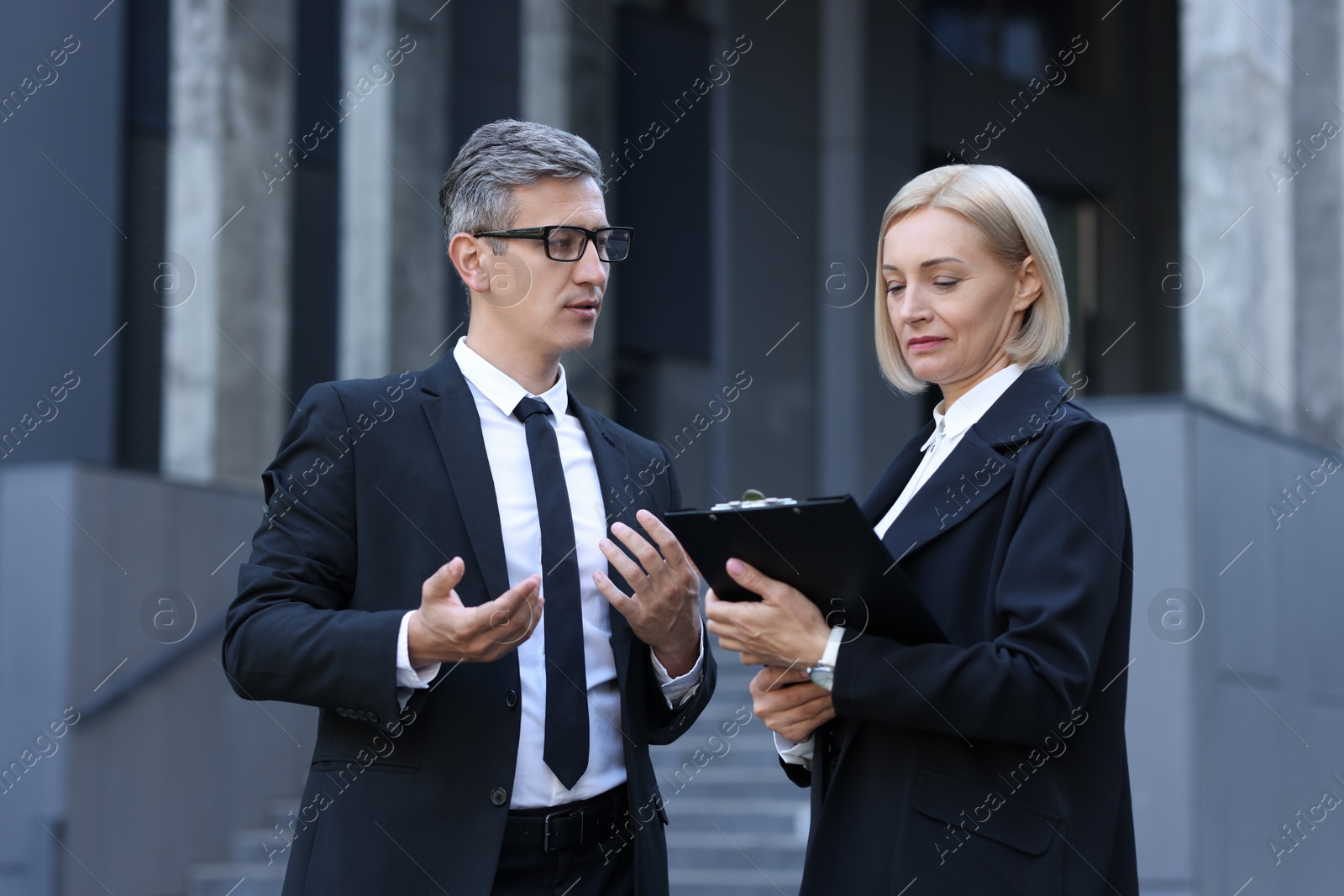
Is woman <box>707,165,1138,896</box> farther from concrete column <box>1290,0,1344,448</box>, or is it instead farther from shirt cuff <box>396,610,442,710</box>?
concrete column <box>1290,0,1344,448</box>

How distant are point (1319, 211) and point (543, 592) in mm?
7662

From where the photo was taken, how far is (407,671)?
238 cm

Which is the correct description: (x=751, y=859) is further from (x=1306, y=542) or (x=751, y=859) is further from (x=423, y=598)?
(x=423, y=598)

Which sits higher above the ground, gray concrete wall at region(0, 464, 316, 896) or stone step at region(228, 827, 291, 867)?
gray concrete wall at region(0, 464, 316, 896)

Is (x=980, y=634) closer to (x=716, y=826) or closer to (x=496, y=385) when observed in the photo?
(x=496, y=385)

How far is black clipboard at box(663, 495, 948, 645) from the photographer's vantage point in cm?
205

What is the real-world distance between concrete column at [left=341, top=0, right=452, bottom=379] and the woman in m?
8.48

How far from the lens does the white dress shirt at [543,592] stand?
254 centimetres

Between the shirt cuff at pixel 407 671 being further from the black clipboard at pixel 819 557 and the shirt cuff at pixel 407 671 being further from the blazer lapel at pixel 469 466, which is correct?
the black clipboard at pixel 819 557

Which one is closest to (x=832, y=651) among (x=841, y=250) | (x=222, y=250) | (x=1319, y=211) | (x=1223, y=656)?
(x=1223, y=656)

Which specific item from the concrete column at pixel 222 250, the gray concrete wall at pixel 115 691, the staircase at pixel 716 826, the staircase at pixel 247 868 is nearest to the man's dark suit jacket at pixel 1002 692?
the staircase at pixel 716 826

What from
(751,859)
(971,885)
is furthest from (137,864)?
(971,885)

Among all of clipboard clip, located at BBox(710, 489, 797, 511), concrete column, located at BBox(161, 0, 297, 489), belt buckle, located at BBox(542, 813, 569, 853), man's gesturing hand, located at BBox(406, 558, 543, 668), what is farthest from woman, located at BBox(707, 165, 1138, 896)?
concrete column, located at BBox(161, 0, 297, 489)

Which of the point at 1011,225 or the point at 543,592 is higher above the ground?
the point at 1011,225
